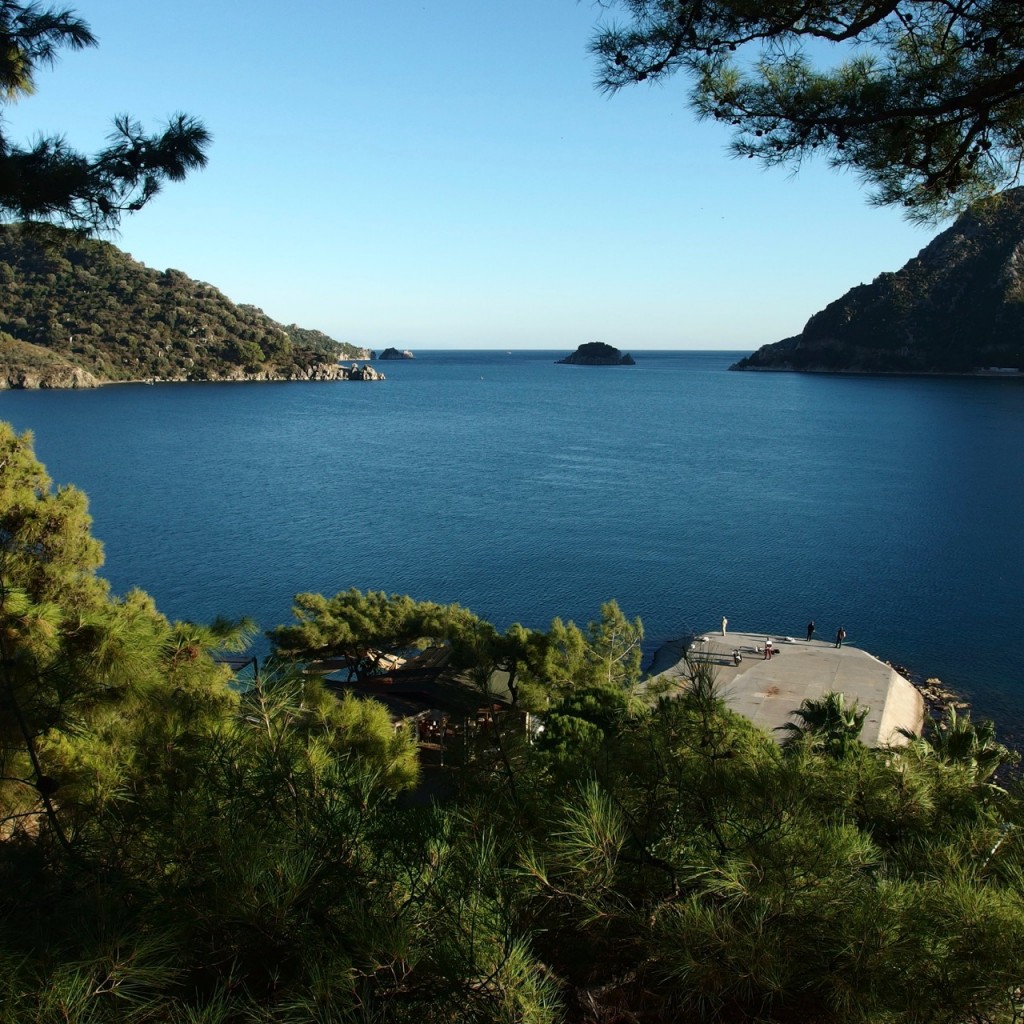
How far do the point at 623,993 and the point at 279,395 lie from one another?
306 feet

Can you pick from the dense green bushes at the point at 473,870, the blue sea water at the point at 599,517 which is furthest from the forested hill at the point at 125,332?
the dense green bushes at the point at 473,870

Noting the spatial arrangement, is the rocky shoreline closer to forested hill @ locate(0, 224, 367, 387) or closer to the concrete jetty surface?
forested hill @ locate(0, 224, 367, 387)

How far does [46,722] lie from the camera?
2785 mm

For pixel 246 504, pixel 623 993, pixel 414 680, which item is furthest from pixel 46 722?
pixel 246 504

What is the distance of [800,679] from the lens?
17.1 m

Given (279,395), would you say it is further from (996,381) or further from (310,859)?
(310,859)

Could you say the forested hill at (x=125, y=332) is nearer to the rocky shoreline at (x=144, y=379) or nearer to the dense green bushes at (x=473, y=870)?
the rocky shoreline at (x=144, y=379)

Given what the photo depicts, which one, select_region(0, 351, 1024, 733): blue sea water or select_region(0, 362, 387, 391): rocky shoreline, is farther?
select_region(0, 362, 387, 391): rocky shoreline

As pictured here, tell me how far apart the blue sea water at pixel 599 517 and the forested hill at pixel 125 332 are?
62.8 feet

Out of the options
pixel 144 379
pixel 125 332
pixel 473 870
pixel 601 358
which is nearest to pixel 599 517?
pixel 473 870

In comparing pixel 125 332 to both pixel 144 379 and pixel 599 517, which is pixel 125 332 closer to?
pixel 144 379

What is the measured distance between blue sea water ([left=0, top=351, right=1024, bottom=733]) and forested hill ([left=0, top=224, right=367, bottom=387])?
754 inches

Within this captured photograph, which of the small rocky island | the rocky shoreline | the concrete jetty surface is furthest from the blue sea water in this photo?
the small rocky island

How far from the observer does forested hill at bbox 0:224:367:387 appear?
3369 inches
